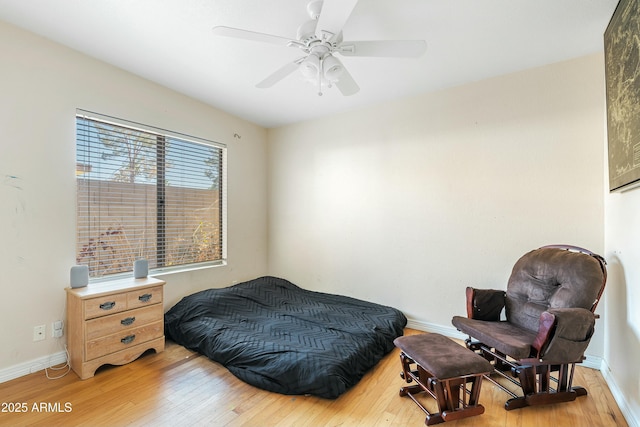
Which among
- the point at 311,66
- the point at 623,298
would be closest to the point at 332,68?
the point at 311,66

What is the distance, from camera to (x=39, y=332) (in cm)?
214

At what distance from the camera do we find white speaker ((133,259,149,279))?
2600 millimetres

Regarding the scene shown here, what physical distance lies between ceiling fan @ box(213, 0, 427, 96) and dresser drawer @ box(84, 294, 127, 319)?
2.01 meters

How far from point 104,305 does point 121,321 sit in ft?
0.62

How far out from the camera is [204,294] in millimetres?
3023

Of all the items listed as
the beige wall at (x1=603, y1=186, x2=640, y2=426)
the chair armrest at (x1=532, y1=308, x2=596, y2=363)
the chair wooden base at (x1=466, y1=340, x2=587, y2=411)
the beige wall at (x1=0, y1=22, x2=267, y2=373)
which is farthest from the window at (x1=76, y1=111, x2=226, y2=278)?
the beige wall at (x1=603, y1=186, x2=640, y2=426)

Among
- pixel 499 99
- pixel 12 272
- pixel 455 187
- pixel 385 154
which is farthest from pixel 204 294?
pixel 499 99

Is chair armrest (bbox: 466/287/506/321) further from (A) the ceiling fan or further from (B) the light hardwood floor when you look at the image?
(A) the ceiling fan

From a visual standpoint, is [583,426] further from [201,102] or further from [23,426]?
[201,102]

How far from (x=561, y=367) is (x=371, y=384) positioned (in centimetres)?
119

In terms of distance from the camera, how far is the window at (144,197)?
2.48 metres

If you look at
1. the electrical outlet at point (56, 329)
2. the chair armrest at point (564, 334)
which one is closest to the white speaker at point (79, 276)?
the electrical outlet at point (56, 329)

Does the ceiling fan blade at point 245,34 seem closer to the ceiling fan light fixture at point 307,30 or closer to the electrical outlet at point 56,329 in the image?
the ceiling fan light fixture at point 307,30

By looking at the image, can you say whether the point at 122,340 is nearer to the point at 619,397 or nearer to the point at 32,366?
the point at 32,366
